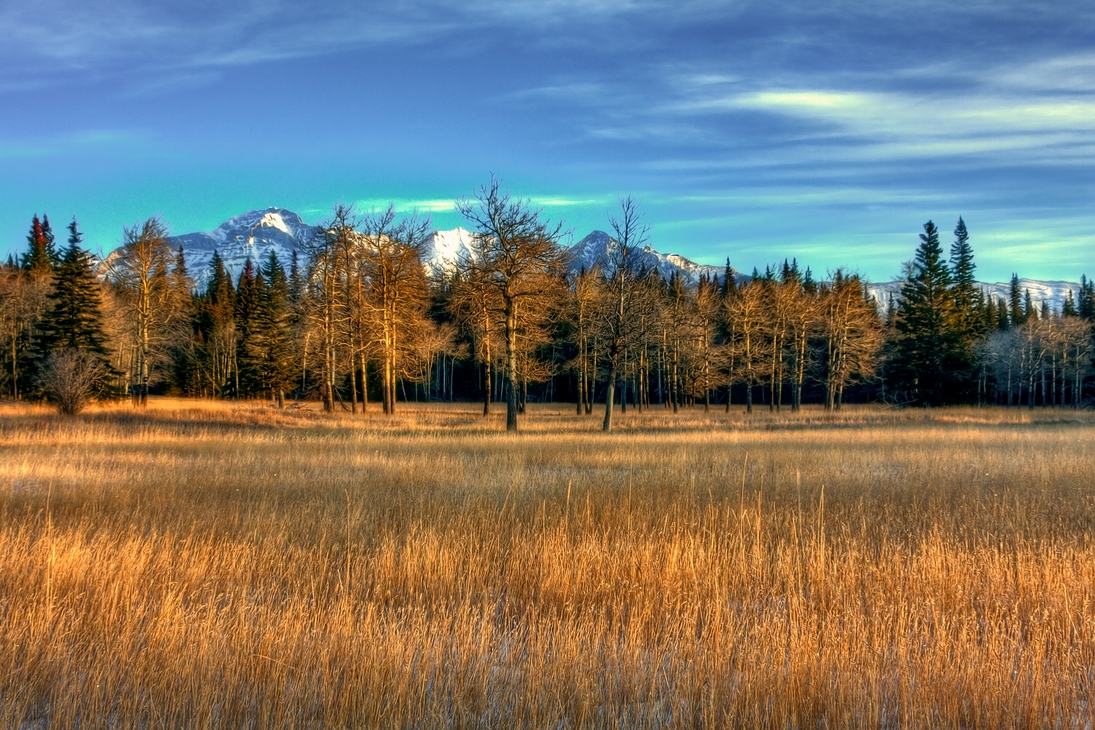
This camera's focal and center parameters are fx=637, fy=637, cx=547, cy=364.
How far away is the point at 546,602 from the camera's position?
5363mm

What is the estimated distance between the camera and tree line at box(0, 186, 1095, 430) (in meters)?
27.8

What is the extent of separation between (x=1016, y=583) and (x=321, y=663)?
576 centimetres

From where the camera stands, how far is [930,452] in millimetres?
15336

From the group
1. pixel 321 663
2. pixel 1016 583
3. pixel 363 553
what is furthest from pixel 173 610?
pixel 1016 583

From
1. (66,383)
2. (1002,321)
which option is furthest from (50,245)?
(1002,321)

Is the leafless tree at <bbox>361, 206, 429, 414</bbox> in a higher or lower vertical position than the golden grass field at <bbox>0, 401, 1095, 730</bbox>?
higher

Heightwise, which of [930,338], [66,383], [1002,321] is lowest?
[66,383]

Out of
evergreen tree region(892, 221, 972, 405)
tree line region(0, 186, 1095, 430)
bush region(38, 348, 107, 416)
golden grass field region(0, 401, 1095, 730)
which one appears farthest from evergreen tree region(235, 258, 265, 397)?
evergreen tree region(892, 221, 972, 405)

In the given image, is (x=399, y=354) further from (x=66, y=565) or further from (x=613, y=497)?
(x=66, y=565)

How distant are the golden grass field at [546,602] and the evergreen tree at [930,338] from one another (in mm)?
40418

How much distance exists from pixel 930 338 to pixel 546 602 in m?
51.0

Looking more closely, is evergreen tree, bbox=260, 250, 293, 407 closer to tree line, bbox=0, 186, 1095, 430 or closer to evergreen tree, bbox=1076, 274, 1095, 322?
tree line, bbox=0, 186, 1095, 430

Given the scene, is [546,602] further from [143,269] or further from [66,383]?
[143,269]

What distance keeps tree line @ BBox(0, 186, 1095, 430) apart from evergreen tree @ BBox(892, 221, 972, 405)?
141 mm
